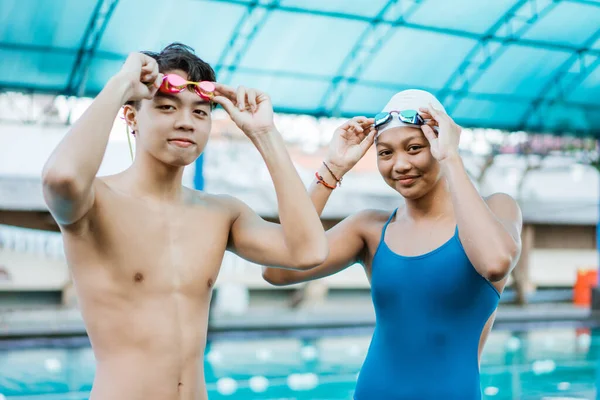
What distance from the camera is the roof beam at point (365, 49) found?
39.6 feet

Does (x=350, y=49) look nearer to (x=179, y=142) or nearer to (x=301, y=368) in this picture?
(x=301, y=368)

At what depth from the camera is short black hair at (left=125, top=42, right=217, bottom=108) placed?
7.91 ft

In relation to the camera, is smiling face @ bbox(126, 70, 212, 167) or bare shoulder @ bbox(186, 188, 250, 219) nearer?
smiling face @ bbox(126, 70, 212, 167)

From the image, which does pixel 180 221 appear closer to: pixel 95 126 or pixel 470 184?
pixel 95 126

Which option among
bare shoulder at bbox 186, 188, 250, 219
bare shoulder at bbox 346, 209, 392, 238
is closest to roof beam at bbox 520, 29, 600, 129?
bare shoulder at bbox 346, 209, 392, 238

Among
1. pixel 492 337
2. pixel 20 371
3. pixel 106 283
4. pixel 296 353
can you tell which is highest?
pixel 492 337

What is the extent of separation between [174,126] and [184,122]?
1.4 inches

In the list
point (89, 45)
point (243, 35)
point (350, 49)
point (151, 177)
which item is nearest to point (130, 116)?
point (151, 177)

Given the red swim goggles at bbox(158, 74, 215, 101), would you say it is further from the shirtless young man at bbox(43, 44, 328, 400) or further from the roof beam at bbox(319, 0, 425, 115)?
the roof beam at bbox(319, 0, 425, 115)

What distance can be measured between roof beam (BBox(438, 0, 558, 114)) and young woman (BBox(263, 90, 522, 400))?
10613 mm

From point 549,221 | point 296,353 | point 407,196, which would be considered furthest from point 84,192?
point 549,221

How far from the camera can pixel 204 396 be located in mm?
2367

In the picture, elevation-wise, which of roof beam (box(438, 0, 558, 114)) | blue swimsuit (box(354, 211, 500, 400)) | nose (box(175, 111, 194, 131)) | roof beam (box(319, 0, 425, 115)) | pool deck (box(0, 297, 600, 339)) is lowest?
blue swimsuit (box(354, 211, 500, 400))

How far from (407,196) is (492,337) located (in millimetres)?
10843
